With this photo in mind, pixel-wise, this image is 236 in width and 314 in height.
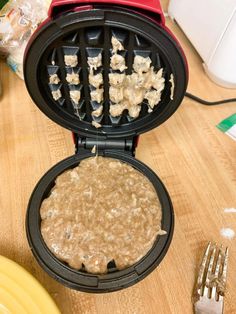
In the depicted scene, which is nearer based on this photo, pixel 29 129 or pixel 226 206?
pixel 226 206

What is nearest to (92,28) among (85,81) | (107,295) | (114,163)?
(85,81)

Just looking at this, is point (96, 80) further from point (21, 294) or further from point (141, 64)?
point (21, 294)

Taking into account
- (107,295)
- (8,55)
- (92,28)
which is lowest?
(107,295)

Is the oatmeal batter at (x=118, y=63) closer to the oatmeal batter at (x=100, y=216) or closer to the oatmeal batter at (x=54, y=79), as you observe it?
the oatmeal batter at (x=54, y=79)

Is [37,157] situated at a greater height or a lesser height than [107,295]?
greater

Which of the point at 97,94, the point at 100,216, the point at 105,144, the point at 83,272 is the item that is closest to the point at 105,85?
the point at 97,94

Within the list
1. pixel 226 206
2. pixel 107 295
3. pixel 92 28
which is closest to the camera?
pixel 92 28

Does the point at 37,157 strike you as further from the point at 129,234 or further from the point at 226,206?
the point at 226,206
